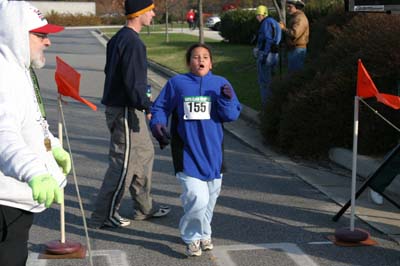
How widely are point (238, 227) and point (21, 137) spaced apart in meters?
3.17

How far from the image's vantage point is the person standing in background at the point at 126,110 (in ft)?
18.8

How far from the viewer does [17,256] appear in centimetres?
358

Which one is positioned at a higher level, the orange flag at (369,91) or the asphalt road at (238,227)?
the orange flag at (369,91)

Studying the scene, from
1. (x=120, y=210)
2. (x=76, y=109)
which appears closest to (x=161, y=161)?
(x=120, y=210)

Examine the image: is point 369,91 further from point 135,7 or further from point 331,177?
point 331,177

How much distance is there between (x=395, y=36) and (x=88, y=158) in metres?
4.09

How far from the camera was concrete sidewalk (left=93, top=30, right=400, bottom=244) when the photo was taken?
20.2 feet

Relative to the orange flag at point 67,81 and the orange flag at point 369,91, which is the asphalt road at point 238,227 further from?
the orange flag at point 67,81

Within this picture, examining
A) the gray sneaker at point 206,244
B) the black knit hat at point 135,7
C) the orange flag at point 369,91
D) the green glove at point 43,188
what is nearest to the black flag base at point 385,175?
the orange flag at point 369,91

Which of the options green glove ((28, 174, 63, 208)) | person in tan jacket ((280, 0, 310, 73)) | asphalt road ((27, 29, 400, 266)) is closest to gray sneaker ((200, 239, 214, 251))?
asphalt road ((27, 29, 400, 266))

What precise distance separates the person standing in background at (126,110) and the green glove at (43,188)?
2614 millimetres

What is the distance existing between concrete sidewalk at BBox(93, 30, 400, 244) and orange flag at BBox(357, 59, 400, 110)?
113 centimetres

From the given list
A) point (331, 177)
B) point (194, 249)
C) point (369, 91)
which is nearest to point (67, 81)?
point (194, 249)

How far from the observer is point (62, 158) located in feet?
13.0
